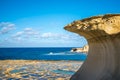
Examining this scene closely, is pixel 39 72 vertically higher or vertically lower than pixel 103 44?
lower

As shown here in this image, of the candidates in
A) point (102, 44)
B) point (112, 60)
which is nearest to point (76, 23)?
point (102, 44)

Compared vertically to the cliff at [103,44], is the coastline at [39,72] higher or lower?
lower

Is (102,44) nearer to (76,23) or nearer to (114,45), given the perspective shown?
(114,45)

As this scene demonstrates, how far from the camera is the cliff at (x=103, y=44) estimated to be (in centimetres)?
855

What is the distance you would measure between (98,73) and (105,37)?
1.67 metres

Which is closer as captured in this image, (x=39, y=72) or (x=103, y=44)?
(x=103, y=44)

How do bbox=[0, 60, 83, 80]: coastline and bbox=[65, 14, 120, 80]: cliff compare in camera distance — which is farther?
bbox=[0, 60, 83, 80]: coastline

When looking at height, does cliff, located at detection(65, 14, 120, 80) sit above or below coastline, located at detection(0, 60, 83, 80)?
above

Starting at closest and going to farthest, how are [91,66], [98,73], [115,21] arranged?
[115,21], [98,73], [91,66]

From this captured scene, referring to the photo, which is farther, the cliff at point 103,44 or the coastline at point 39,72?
the coastline at point 39,72

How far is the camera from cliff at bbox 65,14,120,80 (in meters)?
8.55

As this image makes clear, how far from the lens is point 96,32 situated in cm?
905

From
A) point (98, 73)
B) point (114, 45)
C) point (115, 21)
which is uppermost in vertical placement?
point (115, 21)

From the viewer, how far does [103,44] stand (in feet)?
32.0
